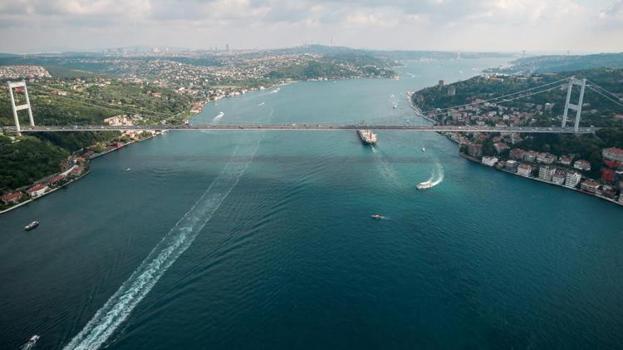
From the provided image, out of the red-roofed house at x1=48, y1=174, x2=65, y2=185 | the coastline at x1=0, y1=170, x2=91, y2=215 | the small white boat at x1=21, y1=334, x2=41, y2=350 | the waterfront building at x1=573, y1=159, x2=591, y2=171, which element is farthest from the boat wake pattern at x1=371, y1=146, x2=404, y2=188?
the red-roofed house at x1=48, y1=174, x2=65, y2=185

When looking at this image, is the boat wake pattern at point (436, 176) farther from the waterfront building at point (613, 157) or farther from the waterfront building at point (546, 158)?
the waterfront building at point (613, 157)

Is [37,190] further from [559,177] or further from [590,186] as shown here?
[590,186]

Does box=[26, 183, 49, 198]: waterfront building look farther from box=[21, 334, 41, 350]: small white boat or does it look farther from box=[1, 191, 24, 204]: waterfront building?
box=[21, 334, 41, 350]: small white boat

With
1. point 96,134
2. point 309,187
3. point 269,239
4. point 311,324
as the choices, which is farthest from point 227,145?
point 311,324

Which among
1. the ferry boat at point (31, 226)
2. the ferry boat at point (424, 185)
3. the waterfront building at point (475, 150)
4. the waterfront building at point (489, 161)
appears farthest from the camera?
the waterfront building at point (475, 150)

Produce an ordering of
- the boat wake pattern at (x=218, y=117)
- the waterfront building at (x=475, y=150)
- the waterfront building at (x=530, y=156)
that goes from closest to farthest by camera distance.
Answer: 1. the waterfront building at (x=530, y=156)
2. the waterfront building at (x=475, y=150)
3. the boat wake pattern at (x=218, y=117)

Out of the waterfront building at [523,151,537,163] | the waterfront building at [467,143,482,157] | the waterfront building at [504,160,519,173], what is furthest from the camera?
the waterfront building at [467,143,482,157]

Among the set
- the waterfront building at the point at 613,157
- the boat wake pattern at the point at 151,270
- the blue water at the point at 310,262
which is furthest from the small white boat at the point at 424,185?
the waterfront building at the point at 613,157
